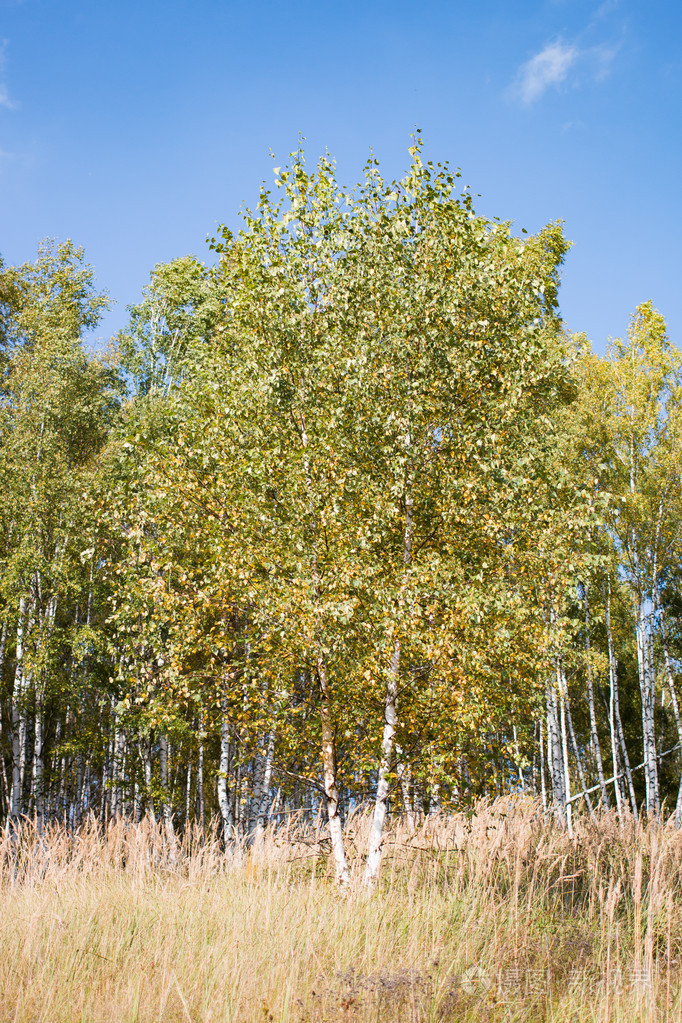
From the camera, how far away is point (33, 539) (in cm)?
1709

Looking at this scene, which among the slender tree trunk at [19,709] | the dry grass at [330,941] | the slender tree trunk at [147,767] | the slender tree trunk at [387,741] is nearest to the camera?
the dry grass at [330,941]

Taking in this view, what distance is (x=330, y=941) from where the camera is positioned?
529 centimetres

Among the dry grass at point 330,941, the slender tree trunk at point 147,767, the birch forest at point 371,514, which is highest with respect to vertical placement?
the birch forest at point 371,514

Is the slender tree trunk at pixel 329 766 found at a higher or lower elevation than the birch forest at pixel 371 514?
lower

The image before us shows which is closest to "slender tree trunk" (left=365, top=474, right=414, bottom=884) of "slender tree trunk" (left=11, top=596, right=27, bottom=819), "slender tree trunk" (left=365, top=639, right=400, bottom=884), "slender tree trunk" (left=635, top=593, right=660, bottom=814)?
"slender tree trunk" (left=365, top=639, right=400, bottom=884)

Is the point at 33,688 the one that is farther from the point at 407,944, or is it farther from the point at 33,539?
the point at 407,944

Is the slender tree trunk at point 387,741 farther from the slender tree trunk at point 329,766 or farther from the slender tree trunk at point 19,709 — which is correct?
the slender tree trunk at point 19,709

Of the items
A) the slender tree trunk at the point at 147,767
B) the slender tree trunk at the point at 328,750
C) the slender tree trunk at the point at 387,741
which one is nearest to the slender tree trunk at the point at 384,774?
the slender tree trunk at the point at 387,741

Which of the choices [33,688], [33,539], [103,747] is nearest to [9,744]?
[103,747]

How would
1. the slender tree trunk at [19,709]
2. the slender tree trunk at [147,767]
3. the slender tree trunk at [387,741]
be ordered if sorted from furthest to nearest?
the slender tree trunk at [147,767], the slender tree trunk at [19,709], the slender tree trunk at [387,741]

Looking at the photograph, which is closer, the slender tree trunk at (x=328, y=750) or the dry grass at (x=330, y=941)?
the dry grass at (x=330, y=941)

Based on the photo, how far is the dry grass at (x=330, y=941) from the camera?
14.4ft

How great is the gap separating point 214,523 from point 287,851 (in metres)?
3.80

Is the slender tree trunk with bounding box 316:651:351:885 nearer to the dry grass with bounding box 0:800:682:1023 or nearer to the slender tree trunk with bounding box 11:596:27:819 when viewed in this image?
the dry grass with bounding box 0:800:682:1023
